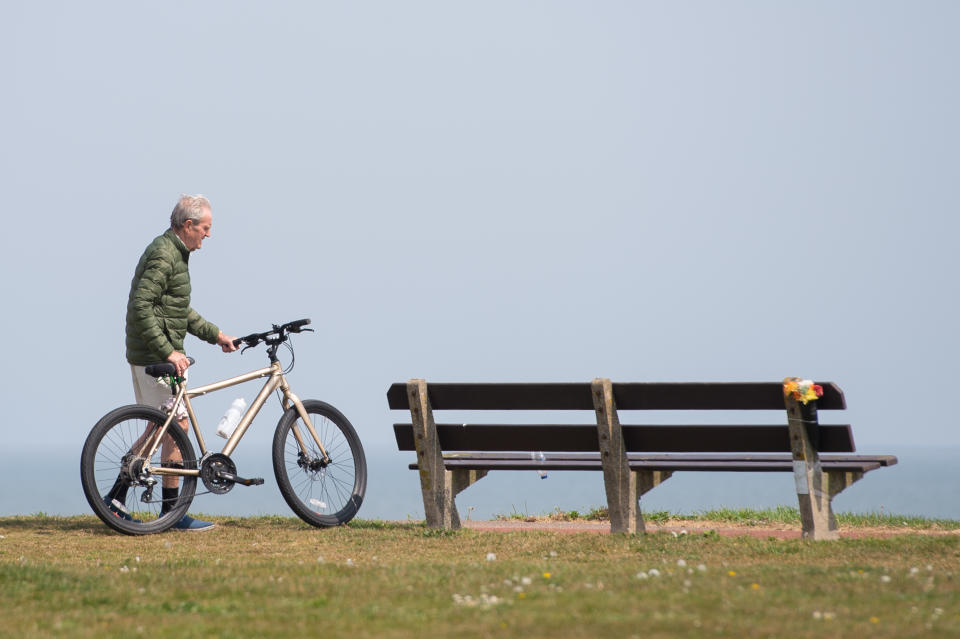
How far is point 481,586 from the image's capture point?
5.93 meters

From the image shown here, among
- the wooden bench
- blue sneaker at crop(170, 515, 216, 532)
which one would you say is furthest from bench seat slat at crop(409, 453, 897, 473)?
blue sneaker at crop(170, 515, 216, 532)

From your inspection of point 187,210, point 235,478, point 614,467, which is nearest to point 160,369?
point 235,478

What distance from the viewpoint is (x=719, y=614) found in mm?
5078

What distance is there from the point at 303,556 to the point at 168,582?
1.48m

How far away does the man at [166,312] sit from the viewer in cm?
891

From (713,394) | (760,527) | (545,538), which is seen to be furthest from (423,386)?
(760,527)

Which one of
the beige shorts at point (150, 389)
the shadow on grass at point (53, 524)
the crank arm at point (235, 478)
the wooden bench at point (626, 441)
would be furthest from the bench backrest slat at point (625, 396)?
the shadow on grass at point (53, 524)

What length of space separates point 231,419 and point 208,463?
445 mm

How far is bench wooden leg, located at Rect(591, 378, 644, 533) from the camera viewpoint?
844cm

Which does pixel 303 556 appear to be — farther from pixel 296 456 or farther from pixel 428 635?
pixel 428 635

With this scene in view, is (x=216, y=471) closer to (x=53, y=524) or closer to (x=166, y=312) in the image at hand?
(x=166, y=312)

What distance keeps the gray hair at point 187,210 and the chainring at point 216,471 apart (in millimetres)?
1822

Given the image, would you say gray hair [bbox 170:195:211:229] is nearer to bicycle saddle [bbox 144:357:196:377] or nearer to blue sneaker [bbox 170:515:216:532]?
bicycle saddle [bbox 144:357:196:377]

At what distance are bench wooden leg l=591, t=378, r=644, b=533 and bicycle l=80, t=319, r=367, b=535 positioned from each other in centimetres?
220
